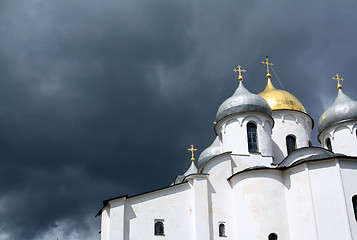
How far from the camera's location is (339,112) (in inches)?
886

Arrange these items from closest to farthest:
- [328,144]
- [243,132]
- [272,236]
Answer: [272,236], [243,132], [328,144]

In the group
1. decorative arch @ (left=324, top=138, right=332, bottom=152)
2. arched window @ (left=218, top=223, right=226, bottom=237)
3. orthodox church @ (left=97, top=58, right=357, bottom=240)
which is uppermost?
decorative arch @ (left=324, top=138, right=332, bottom=152)

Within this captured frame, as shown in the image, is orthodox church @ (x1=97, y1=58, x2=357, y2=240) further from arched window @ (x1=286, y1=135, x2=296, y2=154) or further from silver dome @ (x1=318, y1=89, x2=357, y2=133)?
silver dome @ (x1=318, y1=89, x2=357, y2=133)

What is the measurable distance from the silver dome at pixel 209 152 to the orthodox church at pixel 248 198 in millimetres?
5619

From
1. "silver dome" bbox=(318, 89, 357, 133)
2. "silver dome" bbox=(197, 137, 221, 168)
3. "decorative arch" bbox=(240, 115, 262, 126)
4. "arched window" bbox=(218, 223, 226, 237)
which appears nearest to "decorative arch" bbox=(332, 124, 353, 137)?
"silver dome" bbox=(318, 89, 357, 133)

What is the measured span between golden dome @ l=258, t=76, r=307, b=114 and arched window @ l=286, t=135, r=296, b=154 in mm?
1818

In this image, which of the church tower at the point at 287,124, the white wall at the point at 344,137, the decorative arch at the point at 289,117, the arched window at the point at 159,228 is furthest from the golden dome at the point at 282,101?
the arched window at the point at 159,228

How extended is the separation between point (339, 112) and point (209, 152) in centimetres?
826

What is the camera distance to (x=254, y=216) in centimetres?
1736

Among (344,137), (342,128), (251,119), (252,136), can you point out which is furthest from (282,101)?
(252,136)

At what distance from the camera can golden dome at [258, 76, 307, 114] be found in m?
24.8

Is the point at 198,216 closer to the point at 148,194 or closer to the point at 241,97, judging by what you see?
the point at 148,194

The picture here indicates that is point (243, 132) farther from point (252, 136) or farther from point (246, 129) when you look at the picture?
point (252, 136)

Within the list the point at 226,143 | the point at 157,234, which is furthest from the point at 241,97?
the point at 157,234
